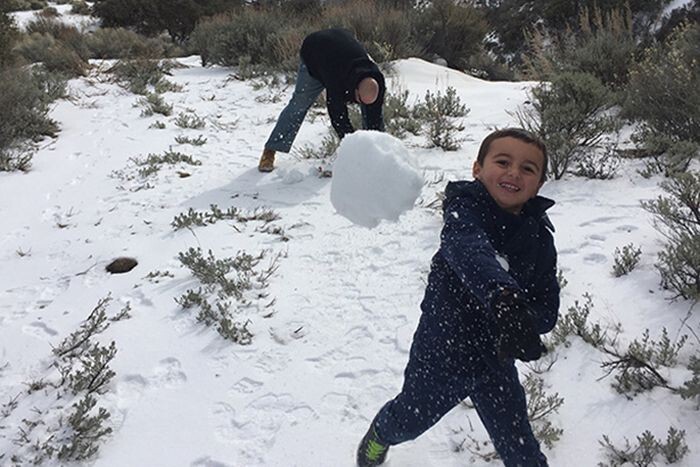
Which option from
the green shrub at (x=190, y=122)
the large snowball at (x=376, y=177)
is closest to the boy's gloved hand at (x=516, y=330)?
the large snowball at (x=376, y=177)

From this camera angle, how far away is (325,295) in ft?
10.3

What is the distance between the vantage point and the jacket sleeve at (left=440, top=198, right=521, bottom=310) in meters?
1.33

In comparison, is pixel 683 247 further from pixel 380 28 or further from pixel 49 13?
pixel 49 13

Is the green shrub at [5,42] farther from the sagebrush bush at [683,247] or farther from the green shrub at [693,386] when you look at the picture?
the green shrub at [693,386]

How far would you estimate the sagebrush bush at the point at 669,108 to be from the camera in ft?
12.8

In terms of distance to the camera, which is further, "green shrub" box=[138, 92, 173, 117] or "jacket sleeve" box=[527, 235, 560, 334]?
"green shrub" box=[138, 92, 173, 117]

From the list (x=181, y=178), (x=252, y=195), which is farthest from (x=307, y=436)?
(x=181, y=178)

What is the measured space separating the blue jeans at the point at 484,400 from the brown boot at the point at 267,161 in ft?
11.2

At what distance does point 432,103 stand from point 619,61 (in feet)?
7.34

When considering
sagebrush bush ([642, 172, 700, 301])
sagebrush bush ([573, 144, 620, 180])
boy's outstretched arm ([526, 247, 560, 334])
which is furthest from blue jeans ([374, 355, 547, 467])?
sagebrush bush ([573, 144, 620, 180])

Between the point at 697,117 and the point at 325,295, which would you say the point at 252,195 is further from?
the point at 697,117

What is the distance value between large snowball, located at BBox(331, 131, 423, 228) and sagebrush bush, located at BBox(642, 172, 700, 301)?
1.39 meters

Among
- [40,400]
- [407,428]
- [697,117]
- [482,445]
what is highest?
[697,117]

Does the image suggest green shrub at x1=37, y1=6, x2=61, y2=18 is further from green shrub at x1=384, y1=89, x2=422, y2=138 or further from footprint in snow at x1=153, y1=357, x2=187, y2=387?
footprint in snow at x1=153, y1=357, x2=187, y2=387
